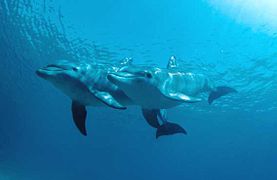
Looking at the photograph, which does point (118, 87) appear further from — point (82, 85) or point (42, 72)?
point (42, 72)

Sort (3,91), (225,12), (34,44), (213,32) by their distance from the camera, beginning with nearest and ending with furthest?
1. (225,12)
2. (213,32)
3. (34,44)
4. (3,91)

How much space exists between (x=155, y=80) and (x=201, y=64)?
11690 mm

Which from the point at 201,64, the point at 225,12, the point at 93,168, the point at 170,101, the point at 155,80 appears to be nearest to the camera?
the point at 155,80

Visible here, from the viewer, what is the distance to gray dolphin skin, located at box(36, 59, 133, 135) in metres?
7.21

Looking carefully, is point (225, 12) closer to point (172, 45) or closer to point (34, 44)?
point (172, 45)

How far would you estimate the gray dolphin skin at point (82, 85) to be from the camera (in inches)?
284

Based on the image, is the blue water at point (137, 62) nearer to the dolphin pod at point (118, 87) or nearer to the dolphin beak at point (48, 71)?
the dolphin pod at point (118, 87)

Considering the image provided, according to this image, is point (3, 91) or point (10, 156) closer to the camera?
point (3, 91)

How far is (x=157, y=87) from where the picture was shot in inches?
323

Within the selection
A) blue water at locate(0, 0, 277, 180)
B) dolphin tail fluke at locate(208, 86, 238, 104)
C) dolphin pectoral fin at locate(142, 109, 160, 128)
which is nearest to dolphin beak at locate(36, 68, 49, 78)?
dolphin pectoral fin at locate(142, 109, 160, 128)

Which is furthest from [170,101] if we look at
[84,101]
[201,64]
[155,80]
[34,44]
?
[34,44]

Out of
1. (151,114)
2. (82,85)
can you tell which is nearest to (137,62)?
(151,114)

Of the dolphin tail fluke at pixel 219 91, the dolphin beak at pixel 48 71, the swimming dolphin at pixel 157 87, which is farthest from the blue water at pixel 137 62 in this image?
the dolphin beak at pixel 48 71

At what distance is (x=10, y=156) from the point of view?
2192 inches
